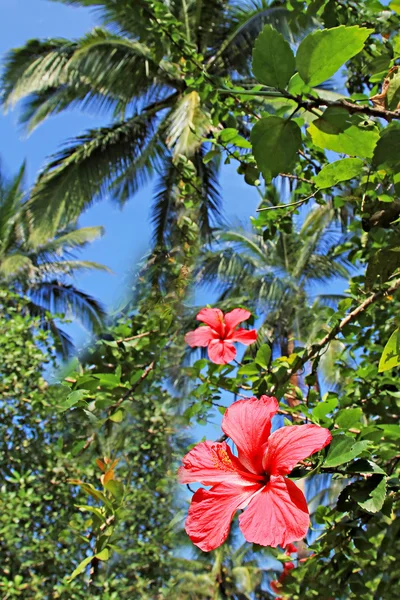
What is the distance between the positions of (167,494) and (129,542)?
0.30 m

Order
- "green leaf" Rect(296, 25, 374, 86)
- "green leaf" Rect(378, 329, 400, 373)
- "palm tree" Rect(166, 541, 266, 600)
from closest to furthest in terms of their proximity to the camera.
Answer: "green leaf" Rect(296, 25, 374, 86) < "green leaf" Rect(378, 329, 400, 373) < "palm tree" Rect(166, 541, 266, 600)

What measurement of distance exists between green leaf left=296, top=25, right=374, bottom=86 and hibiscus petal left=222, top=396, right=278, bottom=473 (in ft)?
0.88

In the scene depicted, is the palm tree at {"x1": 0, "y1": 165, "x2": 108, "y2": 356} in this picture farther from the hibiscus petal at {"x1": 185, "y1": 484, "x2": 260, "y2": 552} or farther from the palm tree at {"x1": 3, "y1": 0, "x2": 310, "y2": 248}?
the hibiscus petal at {"x1": 185, "y1": 484, "x2": 260, "y2": 552}

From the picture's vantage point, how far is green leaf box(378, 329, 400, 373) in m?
0.47

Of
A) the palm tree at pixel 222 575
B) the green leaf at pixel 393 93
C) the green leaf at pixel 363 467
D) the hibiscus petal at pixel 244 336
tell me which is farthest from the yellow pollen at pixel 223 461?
the palm tree at pixel 222 575

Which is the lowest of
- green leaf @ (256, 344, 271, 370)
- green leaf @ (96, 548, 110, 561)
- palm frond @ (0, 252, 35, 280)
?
green leaf @ (96, 548, 110, 561)

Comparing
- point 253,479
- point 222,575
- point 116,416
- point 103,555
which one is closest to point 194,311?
point 116,416

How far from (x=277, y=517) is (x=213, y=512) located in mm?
60

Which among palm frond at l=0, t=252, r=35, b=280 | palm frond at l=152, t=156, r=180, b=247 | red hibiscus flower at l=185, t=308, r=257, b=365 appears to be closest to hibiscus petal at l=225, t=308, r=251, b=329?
red hibiscus flower at l=185, t=308, r=257, b=365

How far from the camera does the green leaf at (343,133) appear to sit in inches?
16.9

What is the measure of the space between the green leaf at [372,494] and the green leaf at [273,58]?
33cm

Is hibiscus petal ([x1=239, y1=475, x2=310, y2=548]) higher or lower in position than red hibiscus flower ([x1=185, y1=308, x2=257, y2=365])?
lower

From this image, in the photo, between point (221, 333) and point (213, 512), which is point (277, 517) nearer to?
point (213, 512)

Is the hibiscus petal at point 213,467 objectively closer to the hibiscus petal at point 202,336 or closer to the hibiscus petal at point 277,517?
the hibiscus petal at point 277,517
